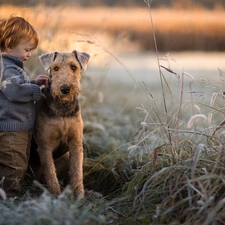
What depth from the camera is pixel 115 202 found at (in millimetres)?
3961

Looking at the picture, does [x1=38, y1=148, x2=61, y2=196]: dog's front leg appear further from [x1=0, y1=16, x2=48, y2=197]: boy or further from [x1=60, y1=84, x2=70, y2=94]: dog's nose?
[x1=60, y1=84, x2=70, y2=94]: dog's nose

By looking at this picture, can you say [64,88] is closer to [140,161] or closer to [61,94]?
[61,94]

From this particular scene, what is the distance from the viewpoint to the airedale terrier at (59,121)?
14.0 feet

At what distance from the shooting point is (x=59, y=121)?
4.32 meters

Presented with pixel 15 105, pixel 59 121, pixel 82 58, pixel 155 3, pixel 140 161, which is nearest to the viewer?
pixel 15 105

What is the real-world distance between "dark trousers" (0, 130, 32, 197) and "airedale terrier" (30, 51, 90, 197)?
0.20m

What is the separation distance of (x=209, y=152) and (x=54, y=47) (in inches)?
139

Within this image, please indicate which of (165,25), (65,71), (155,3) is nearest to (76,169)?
(65,71)

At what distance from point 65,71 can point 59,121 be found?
44 cm

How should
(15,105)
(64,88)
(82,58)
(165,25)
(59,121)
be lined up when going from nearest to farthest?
1. (64,88)
2. (15,105)
3. (59,121)
4. (82,58)
5. (165,25)

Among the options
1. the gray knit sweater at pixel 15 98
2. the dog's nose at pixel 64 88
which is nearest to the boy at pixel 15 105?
the gray knit sweater at pixel 15 98

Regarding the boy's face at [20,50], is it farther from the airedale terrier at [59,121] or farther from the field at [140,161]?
the field at [140,161]

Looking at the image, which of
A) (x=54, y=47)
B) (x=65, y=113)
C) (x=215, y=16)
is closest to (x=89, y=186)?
(x=65, y=113)

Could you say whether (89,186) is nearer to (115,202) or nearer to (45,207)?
(115,202)
